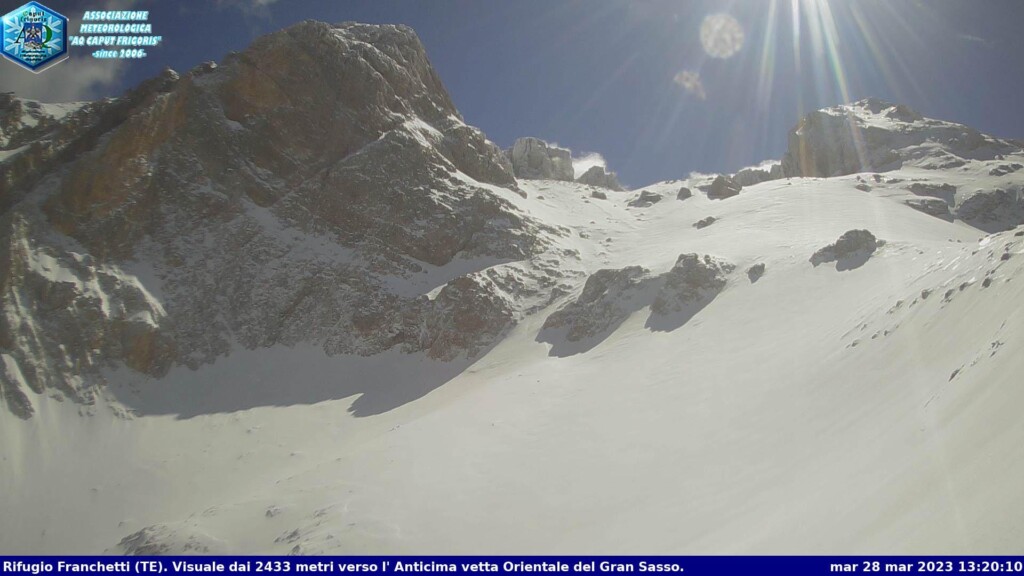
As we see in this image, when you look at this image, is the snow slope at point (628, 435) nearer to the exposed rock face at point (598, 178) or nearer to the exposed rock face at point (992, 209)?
the exposed rock face at point (992, 209)

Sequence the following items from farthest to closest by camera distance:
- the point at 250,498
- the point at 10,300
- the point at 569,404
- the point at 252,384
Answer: the point at 252,384 < the point at 10,300 < the point at 569,404 < the point at 250,498

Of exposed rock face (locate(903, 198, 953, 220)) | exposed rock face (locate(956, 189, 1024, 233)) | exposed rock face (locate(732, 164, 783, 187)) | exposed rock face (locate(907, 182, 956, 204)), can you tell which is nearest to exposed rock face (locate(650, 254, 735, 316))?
exposed rock face (locate(903, 198, 953, 220))

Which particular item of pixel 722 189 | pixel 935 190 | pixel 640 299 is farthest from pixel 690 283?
pixel 935 190

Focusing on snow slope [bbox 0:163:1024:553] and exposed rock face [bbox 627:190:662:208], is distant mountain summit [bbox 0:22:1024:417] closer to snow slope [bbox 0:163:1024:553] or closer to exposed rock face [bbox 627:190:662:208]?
snow slope [bbox 0:163:1024:553]

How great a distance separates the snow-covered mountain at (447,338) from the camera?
11.1 meters

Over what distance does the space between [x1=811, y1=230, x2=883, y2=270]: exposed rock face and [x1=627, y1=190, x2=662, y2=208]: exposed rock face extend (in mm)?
34249

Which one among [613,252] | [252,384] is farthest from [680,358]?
[252,384]

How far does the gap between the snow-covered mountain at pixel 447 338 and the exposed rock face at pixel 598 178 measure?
53.1 ft

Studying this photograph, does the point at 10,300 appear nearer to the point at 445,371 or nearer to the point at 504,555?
the point at 445,371

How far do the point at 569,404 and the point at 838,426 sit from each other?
12.0m

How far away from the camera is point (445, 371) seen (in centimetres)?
3350

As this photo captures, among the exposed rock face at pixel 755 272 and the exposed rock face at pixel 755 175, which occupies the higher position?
the exposed rock face at pixel 755 175
